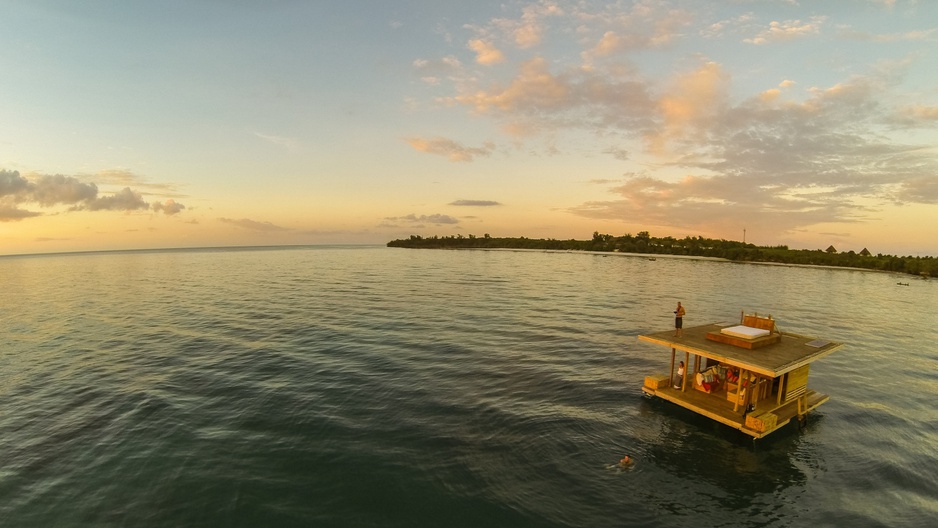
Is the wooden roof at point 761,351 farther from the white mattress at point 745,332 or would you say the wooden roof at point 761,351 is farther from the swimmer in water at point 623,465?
the swimmer in water at point 623,465

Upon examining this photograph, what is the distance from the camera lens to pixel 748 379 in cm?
2153

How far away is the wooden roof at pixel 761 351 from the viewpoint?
20.1 metres

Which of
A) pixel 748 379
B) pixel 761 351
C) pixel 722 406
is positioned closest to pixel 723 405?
pixel 722 406

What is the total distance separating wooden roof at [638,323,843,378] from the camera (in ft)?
66.1

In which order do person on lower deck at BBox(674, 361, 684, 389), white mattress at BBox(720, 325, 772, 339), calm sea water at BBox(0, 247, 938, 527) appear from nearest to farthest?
calm sea water at BBox(0, 247, 938, 527) → white mattress at BBox(720, 325, 772, 339) → person on lower deck at BBox(674, 361, 684, 389)

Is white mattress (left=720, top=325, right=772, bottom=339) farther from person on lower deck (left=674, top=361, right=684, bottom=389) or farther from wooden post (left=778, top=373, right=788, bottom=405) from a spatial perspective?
person on lower deck (left=674, top=361, right=684, bottom=389)

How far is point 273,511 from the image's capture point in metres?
15.5

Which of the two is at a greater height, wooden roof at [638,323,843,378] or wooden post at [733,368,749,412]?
wooden roof at [638,323,843,378]

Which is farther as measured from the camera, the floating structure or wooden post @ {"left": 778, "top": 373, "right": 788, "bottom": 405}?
wooden post @ {"left": 778, "top": 373, "right": 788, "bottom": 405}

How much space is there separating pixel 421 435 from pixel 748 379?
709 inches

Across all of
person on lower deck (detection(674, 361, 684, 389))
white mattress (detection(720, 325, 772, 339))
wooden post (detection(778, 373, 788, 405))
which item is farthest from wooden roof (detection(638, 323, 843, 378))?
person on lower deck (detection(674, 361, 684, 389))

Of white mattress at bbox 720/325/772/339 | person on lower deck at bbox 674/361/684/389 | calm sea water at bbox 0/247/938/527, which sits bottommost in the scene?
calm sea water at bbox 0/247/938/527

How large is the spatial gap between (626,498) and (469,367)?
17311 mm

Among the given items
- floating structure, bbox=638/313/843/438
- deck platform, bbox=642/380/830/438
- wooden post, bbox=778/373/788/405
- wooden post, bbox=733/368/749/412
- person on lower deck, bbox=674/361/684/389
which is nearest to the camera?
floating structure, bbox=638/313/843/438
